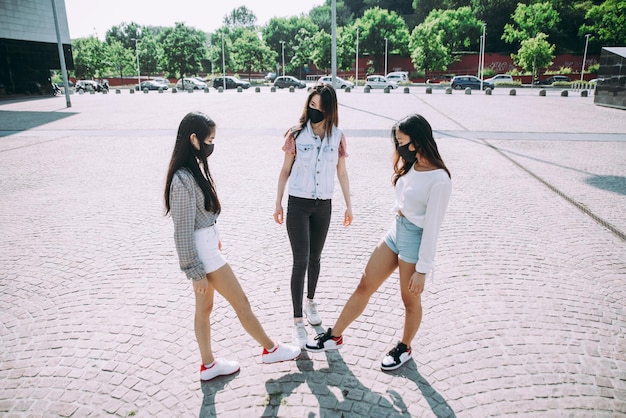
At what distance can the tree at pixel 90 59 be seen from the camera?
213ft

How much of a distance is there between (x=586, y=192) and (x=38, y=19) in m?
41.2

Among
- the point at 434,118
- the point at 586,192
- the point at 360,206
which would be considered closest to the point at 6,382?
the point at 360,206

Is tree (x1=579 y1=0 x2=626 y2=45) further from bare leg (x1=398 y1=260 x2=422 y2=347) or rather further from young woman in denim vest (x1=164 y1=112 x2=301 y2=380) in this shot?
young woman in denim vest (x1=164 y1=112 x2=301 y2=380)

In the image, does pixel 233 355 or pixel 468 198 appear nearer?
pixel 233 355

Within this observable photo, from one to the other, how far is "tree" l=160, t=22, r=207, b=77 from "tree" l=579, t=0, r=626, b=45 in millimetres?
52116

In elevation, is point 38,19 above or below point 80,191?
above

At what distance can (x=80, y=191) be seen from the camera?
8.44 m

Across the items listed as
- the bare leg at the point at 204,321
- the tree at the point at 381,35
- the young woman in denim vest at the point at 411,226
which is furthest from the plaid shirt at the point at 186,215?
the tree at the point at 381,35

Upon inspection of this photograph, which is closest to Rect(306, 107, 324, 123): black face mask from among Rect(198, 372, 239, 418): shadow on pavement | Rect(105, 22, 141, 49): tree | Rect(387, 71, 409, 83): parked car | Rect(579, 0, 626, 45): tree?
Rect(198, 372, 239, 418): shadow on pavement

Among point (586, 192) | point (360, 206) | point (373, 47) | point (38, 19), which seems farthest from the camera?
point (373, 47)

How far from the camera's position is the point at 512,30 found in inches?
2480

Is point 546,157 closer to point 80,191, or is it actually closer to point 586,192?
point 586,192

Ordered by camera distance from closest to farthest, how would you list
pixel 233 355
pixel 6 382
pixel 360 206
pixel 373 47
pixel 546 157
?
pixel 6 382
pixel 233 355
pixel 360 206
pixel 546 157
pixel 373 47

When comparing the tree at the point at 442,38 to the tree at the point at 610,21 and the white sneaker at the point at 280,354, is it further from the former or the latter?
the white sneaker at the point at 280,354
